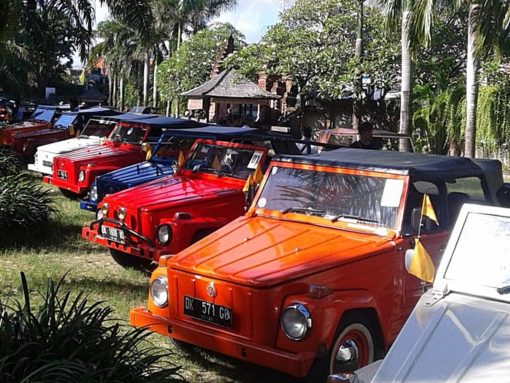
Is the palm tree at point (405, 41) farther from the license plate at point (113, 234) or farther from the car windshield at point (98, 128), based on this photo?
the license plate at point (113, 234)

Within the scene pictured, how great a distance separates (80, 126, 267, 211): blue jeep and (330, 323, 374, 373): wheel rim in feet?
14.8

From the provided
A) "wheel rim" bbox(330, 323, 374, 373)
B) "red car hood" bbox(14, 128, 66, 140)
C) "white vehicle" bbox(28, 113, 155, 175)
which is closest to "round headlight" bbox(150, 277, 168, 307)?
"wheel rim" bbox(330, 323, 374, 373)

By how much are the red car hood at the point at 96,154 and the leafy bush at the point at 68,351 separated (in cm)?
726

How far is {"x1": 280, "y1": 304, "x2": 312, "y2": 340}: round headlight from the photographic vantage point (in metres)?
4.32

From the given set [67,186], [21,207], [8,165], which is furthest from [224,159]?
[8,165]

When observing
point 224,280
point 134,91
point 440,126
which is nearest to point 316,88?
point 440,126

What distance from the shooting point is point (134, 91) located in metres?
63.5

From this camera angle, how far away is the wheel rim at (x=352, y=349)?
4.53 metres

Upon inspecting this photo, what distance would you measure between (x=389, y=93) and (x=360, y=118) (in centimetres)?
251

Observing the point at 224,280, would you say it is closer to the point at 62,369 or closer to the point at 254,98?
the point at 62,369

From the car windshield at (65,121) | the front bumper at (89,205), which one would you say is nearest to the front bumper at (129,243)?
the front bumper at (89,205)

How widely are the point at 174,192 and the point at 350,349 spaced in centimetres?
366

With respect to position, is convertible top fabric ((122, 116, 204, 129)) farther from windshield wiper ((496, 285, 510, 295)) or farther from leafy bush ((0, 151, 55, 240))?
windshield wiper ((496, 285, 510, 295))

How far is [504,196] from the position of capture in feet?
21.9
